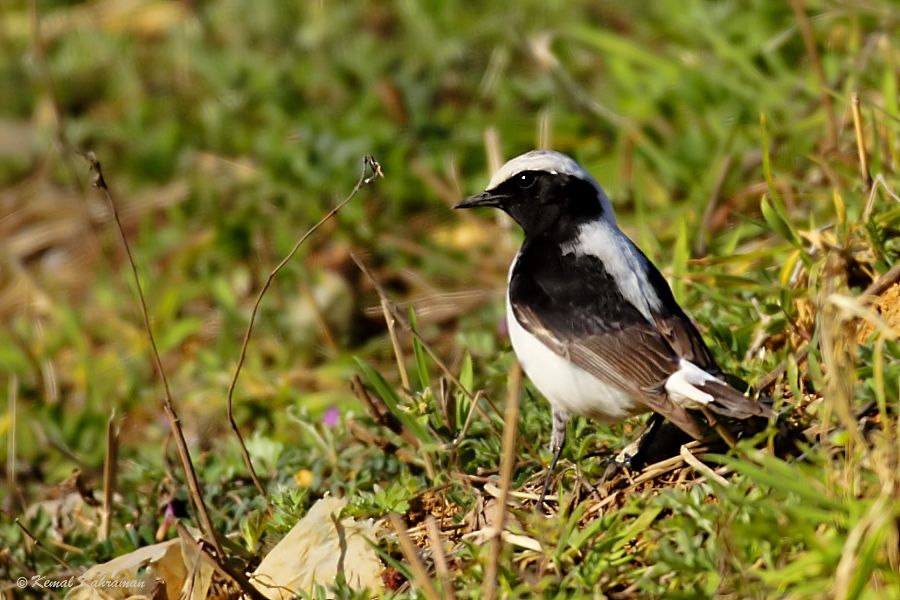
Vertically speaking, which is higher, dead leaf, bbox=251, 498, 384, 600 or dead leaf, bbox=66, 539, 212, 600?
dead leaf, bbox=251, 498, 384, 600

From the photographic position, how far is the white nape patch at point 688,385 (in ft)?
13.8

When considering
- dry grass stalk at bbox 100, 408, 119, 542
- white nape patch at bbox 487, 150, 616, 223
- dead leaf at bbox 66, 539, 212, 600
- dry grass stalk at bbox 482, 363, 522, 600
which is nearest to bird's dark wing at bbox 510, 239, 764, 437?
white nape patch at bbox 487, 150, 616, 223

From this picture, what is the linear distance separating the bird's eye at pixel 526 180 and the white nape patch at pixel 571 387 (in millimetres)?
811

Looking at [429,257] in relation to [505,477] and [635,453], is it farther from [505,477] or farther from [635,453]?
[505,477]

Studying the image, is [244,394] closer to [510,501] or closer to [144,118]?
[510,501]

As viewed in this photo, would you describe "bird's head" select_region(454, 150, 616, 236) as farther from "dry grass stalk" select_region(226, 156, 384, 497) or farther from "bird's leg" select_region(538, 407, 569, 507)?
"bird's leg" select_region(538, 407, 569, 507)

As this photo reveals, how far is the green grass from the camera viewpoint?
397 cm

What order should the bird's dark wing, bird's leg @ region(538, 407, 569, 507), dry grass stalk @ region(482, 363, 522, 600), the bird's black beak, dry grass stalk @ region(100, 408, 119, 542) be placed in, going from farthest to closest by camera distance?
the bird's black beak, dry grass stalk @ region(100, 408, 119, 542), bird's leg @ region(538, 407, 569, 507), the bird's dark wing, dry grass stalk @ region(482, 363, 522, 600)

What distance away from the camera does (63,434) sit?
261 inches

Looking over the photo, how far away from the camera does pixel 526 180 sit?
5.32 meters

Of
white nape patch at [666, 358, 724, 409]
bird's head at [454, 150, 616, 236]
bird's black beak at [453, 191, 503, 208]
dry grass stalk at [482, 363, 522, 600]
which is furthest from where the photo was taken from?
bird's black beak at [453, 191, 503, 208]

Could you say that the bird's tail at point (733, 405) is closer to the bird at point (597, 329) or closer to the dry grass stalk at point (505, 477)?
the bird at point (597, 329)

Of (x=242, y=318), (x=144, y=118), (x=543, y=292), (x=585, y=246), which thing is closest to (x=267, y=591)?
(x=543, y=292)

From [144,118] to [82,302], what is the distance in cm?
152
